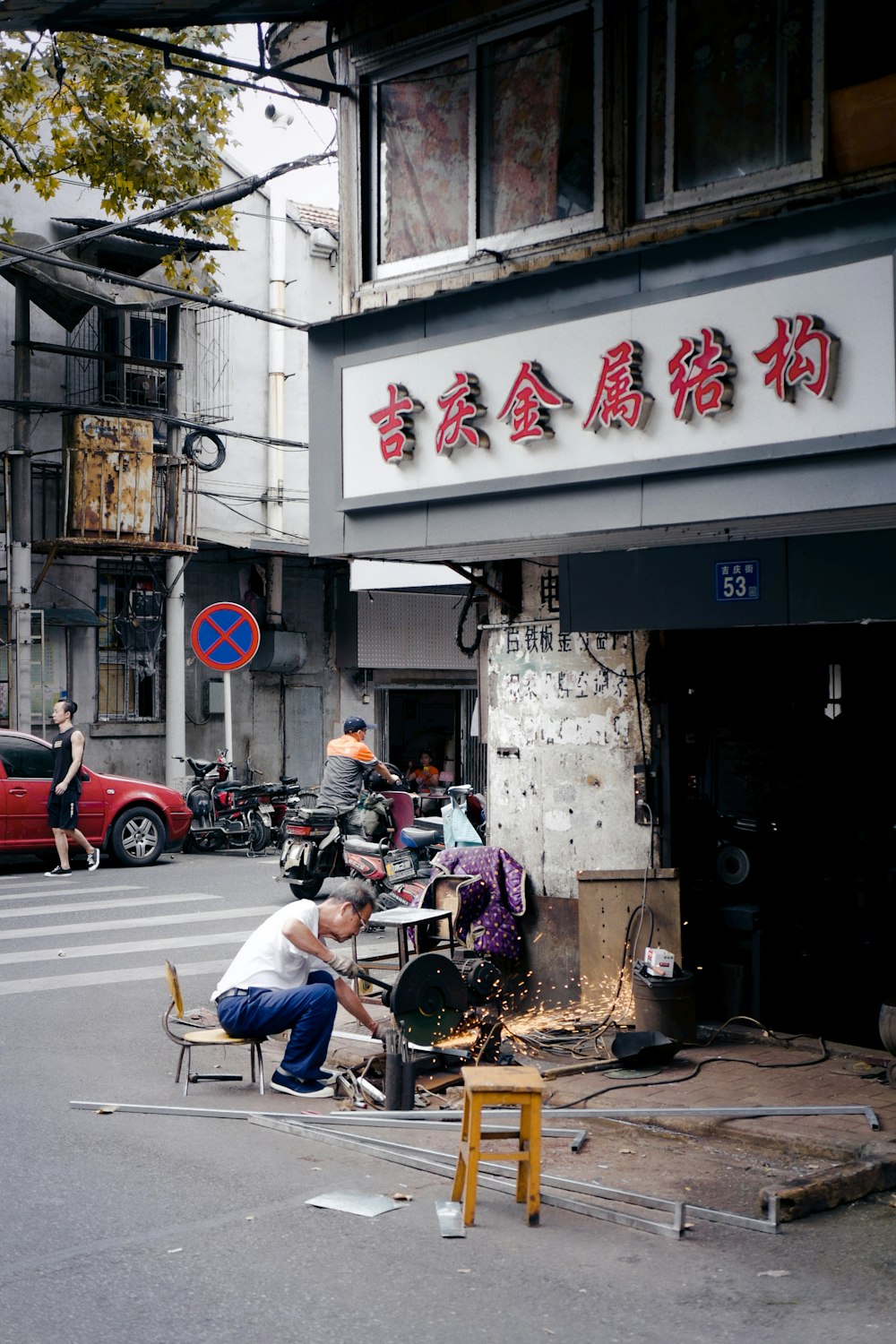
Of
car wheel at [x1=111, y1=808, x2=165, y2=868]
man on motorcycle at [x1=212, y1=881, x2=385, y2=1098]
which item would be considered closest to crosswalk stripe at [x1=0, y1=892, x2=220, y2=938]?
car wheel at [x1=111, y1=808, x2=165, y2=868]

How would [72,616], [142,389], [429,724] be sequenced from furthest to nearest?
[429,724] → [142,389] → [72,616]

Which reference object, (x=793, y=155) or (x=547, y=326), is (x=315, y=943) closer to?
(x=547, y=326)

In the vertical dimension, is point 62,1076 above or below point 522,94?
below

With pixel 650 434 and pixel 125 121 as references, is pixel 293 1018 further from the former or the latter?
pixel 125 121

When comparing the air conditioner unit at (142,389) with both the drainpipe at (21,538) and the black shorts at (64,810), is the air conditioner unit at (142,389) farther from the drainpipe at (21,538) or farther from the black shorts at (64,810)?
the black shorts at (64,810)

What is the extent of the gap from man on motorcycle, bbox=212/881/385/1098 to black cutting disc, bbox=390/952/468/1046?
0.27 meters

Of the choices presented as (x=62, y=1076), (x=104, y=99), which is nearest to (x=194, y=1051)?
(x=62, y=1076)

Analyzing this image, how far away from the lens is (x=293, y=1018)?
7.60 m

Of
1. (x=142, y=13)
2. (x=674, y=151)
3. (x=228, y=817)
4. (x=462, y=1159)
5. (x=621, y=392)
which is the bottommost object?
(x=462, y=1159)

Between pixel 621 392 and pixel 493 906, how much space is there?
149 inches

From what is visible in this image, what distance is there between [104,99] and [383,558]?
6818 mm

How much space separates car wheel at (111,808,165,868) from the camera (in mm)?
17203

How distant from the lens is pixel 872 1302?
4.88 metres

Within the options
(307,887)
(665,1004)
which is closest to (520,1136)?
(665,1004)
